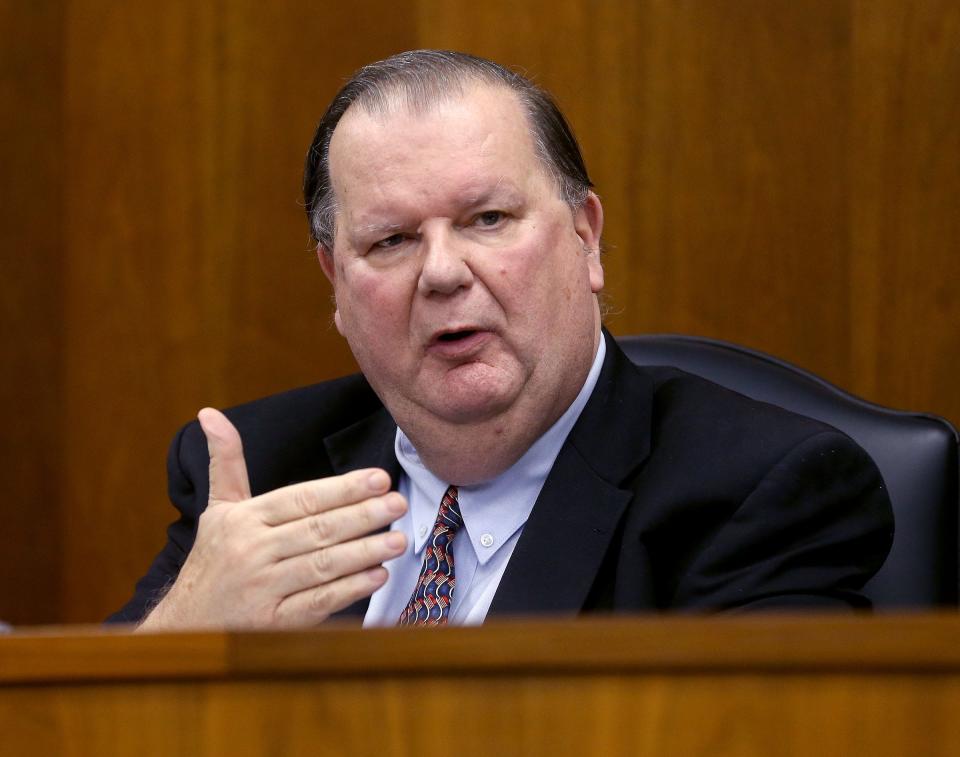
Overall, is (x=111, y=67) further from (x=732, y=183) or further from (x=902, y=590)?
(x=902, y=590)

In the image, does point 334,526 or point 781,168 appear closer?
point 334,526

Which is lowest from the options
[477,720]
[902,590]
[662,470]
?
[902,590]

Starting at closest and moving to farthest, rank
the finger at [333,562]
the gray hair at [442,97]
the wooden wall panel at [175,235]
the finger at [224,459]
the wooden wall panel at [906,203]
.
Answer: the finger at [333,562]
the finger at [224,459]
the gray hair at [442,97]
the wooden wall panel at [906,203]
the wooden wall panel at [175,235]

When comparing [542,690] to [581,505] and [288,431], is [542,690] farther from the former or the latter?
[288,431]

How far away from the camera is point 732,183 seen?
7.32 feet

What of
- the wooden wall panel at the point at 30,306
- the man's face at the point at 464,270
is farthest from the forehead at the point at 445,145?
the wooden wall panel at the point at 30,306

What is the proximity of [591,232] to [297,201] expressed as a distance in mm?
963

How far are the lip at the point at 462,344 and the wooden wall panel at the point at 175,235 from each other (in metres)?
1.03

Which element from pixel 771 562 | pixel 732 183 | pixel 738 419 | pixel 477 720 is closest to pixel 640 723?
pixel 477 720

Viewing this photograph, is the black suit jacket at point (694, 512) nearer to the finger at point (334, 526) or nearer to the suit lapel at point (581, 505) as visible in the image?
the suit lapel at point (581, 505)

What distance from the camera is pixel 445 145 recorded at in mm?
1454

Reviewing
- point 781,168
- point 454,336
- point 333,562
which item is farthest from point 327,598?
point 781,168

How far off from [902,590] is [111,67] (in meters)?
1.79

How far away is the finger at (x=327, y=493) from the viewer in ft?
3.79
